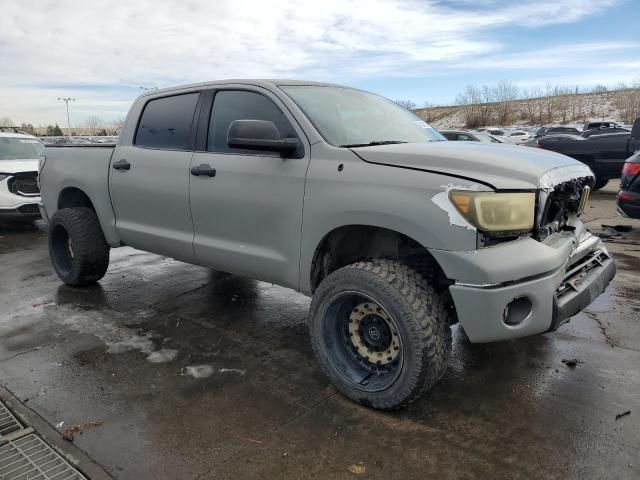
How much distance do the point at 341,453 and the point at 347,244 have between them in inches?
48.7

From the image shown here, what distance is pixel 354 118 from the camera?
140 inches

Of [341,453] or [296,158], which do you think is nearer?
[341,453]

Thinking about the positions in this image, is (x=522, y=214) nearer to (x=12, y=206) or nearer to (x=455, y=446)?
(x=455, y=446)

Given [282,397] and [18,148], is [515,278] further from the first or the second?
[18,148]

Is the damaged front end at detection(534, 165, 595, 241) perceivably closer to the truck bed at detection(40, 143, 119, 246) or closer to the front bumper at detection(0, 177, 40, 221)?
the truck bed at detection(40, 143, 119, 246)

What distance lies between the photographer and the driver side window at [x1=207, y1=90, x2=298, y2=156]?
343 centimetres

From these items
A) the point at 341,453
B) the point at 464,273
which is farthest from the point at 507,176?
the point at 341,453

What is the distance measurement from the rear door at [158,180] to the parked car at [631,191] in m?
5.57

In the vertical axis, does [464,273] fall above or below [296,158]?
below

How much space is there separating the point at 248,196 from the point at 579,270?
6.82 feet

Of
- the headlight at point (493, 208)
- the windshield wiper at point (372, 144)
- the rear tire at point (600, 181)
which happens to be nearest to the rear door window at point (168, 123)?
the windshield wiper at point (372, 144)

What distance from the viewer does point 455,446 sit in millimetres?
2574

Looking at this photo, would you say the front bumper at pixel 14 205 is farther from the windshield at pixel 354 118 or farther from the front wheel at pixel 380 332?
the front wheel at pixel 380 332

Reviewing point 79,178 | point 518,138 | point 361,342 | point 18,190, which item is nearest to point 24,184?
point 18,190
